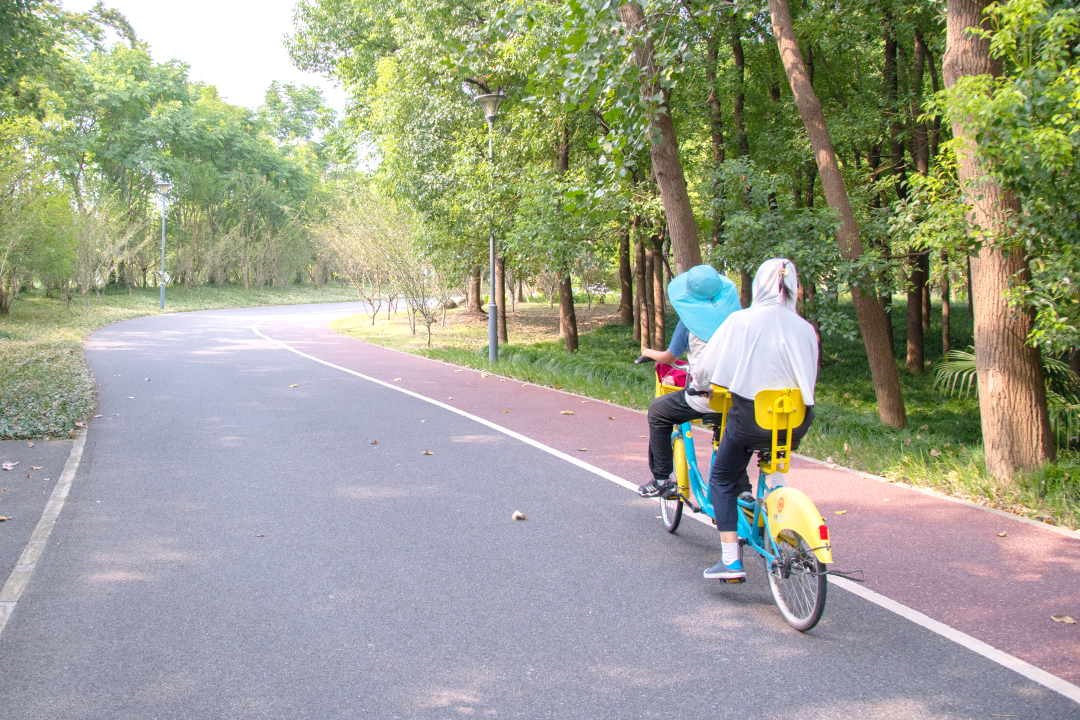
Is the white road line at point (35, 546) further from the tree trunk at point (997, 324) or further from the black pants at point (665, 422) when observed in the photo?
the tree trunk at point (997, 324)

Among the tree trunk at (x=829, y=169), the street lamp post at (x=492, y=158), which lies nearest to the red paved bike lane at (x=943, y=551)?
the tree trunk at (x=829, y=169)

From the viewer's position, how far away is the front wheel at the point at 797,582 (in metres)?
3.87

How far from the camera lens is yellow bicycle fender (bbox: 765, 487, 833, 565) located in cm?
378

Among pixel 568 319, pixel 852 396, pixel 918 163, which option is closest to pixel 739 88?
pixel 918 163

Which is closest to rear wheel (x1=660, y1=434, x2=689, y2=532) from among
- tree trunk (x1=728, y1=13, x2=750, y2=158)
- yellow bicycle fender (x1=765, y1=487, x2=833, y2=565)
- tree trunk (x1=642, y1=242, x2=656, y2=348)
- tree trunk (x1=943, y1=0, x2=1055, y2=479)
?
yellow bicycle fender (x1=765, y1=487, x2=833, y2=565)

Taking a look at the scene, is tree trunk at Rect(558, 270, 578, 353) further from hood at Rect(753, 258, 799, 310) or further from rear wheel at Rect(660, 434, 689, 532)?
hood at Rect(753, 258, 799, 310)

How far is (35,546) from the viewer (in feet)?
17.8

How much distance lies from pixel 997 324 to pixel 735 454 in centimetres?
450

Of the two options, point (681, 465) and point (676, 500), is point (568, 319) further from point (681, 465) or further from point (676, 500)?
point (681, 465)

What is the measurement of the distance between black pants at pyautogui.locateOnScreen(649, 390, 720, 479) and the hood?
93 centimetres

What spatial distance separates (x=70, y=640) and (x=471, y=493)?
10.9 ft

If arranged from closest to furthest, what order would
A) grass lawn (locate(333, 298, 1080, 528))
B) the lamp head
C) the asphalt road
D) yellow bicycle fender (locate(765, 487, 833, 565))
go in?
1. the asphalt road
2. yellow bicycle fender (locate(765, 487, 833, 565))
3. grass lawn (locate(333, 298, 1080, 528))
4. the lamp head

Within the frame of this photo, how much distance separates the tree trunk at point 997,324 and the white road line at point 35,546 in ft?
25.1

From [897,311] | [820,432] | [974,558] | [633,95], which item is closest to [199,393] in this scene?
[633,95]
